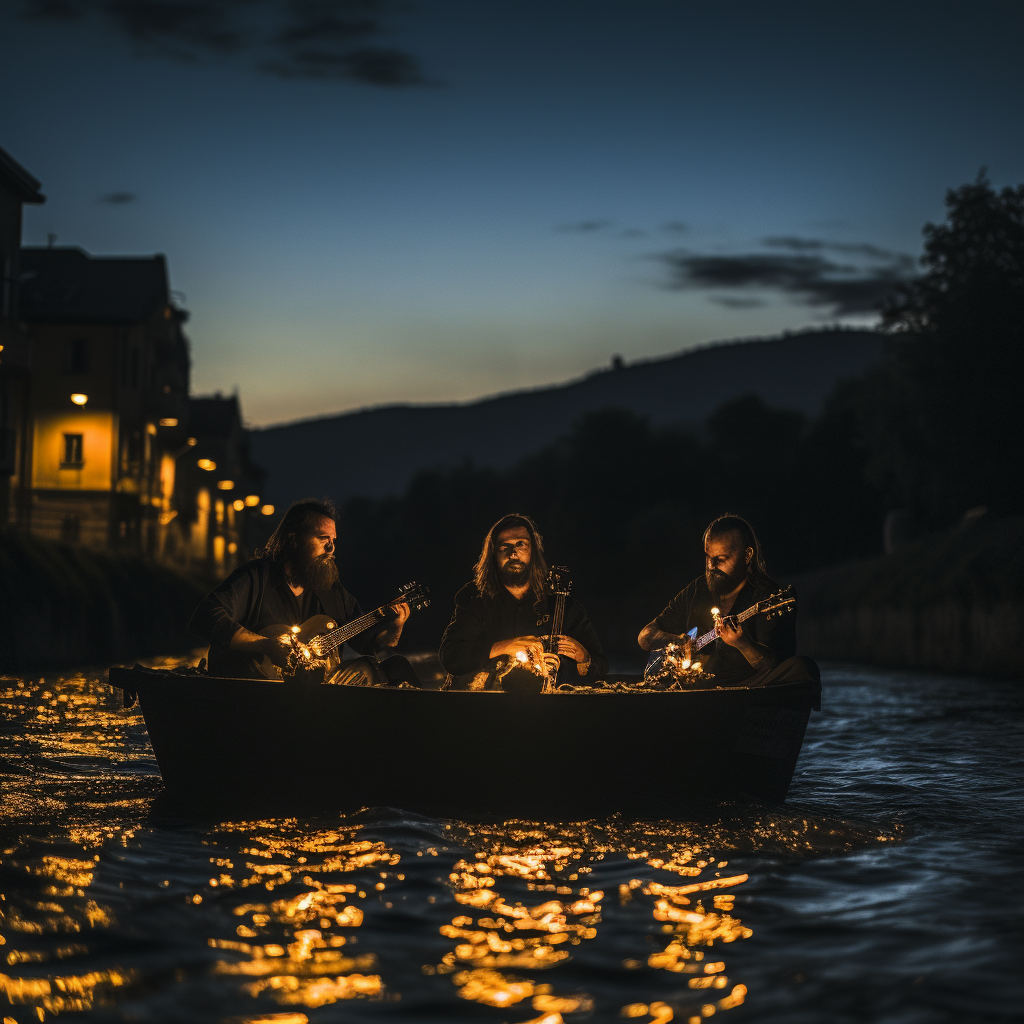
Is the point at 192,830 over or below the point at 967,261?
below

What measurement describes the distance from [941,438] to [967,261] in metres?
5.69

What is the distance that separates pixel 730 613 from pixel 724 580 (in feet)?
0.72

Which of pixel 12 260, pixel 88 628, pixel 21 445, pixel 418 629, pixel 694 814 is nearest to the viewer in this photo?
pixel 694 814

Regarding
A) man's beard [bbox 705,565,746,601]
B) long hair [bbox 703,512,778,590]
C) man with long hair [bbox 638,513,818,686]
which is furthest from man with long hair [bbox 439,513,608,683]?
long hair [bbox 703,512,778,590]

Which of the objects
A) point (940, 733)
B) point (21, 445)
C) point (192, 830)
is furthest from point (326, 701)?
point (21, 445)

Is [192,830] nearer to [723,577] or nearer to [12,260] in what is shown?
[723,577]

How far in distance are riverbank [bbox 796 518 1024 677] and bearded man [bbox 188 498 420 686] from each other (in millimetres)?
21270

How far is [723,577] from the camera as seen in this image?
8734 mm

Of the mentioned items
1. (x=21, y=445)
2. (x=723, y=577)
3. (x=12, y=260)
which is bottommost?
(x=723, y=577)

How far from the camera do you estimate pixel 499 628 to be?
9180mm

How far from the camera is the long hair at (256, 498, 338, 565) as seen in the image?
8.71 metres

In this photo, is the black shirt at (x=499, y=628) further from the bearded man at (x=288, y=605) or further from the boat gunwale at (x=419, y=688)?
the boat gunwale at (x=419, y=688)

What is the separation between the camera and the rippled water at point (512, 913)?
455 centimetres

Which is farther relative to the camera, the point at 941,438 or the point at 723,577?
the point at 941,438
